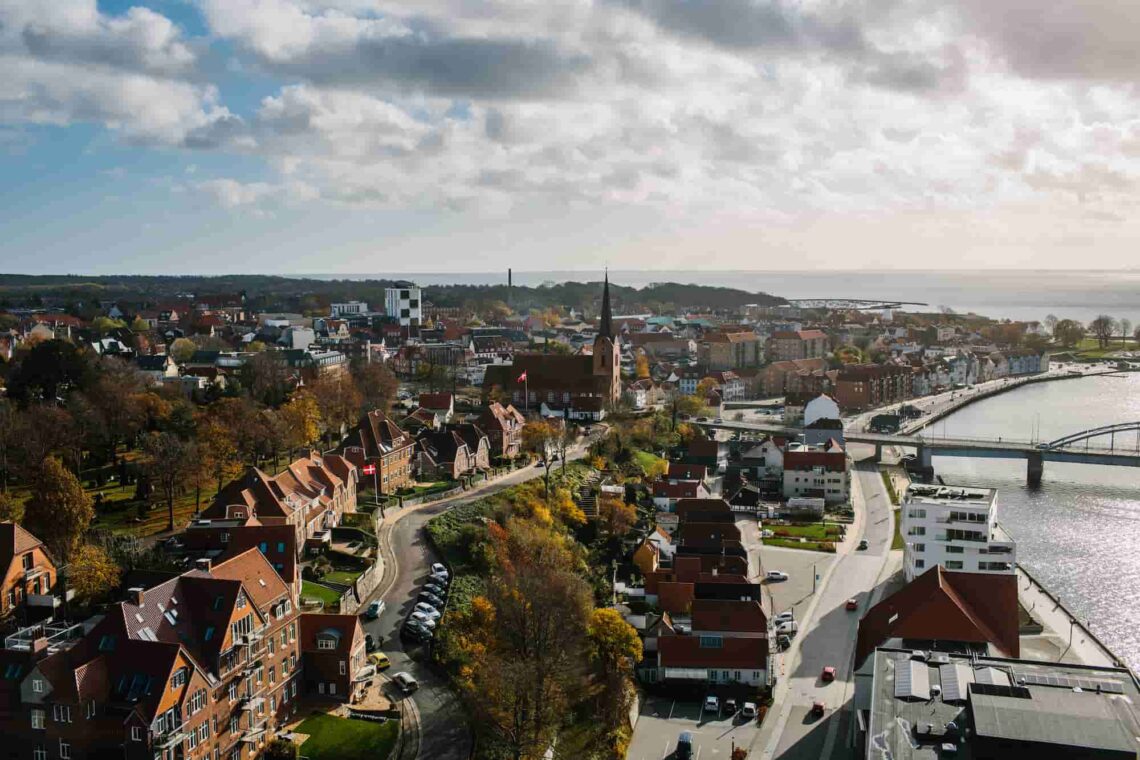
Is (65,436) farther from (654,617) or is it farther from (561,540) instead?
(654,617)

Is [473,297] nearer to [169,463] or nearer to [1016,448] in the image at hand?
[1016,448]

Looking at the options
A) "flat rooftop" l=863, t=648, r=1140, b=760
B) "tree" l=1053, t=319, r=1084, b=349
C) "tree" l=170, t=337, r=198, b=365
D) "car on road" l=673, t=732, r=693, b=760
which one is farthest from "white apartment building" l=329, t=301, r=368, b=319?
"flat rooftop" l=863, t=648, r=1140, b=760

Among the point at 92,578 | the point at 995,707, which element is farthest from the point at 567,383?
the point at 995,707

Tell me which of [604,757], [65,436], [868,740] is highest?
[65,436]

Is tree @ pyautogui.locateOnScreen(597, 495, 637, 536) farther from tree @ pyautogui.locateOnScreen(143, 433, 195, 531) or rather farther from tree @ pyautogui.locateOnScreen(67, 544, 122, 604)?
tree @ pyautogui.locateOnScreen(67, 544, 122, 604)

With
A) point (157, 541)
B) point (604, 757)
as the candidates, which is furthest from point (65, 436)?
point (604, 757)
